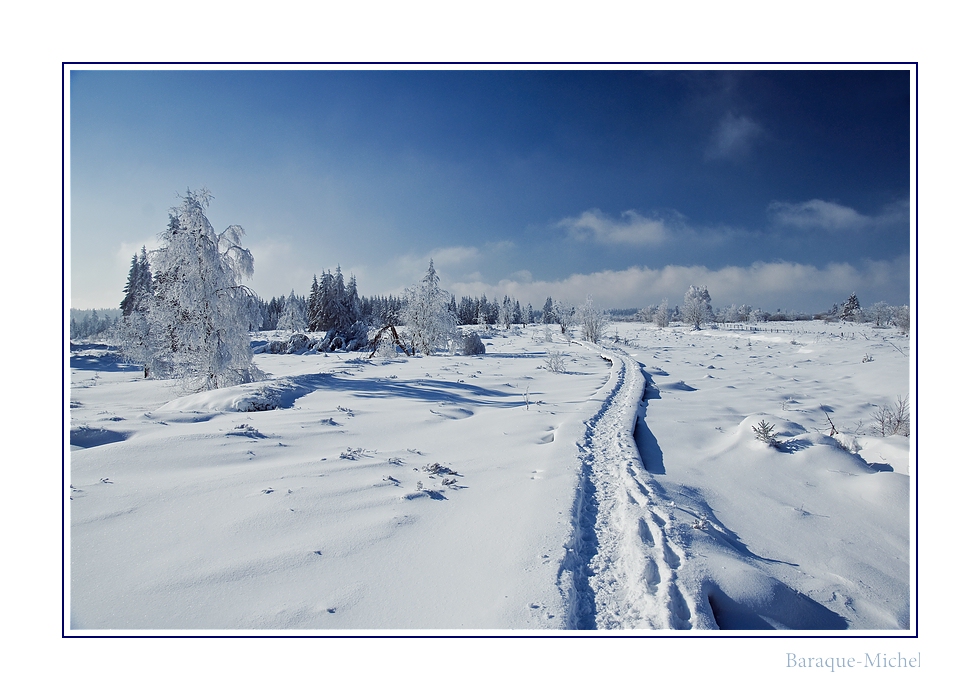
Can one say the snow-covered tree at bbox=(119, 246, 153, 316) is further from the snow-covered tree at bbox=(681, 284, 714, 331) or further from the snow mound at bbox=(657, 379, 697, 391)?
the snow-covered tree at bbox=(681, 284, 714, 331)

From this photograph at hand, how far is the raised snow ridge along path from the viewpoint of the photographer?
7.63ft

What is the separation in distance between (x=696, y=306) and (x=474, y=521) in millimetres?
64648

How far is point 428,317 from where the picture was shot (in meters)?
25.3

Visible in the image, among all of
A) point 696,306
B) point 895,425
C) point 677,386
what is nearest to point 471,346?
point 677,386

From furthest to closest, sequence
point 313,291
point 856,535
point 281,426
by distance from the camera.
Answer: point 313,291 → point 281,426 → point 856,535

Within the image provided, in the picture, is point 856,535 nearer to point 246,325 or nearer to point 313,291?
point 246,325

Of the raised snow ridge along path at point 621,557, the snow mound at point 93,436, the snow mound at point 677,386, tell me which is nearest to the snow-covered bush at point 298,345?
the snow mound at point 93,436

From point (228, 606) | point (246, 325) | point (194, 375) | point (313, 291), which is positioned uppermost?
point (313, 291)

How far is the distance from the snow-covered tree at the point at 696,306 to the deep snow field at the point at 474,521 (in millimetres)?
57813

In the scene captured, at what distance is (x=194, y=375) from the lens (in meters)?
11.2

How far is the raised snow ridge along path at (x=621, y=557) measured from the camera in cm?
233
